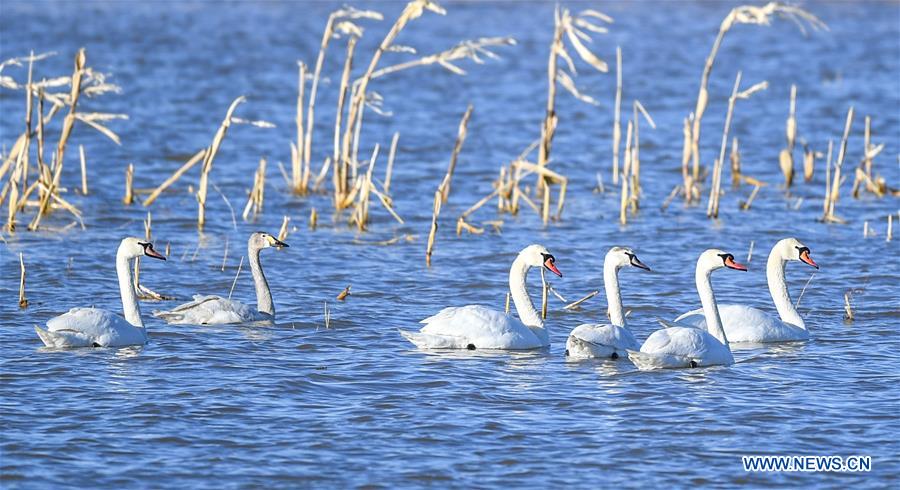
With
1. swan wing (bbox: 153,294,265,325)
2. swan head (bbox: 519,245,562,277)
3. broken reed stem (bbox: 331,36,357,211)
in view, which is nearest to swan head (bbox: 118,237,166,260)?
swan wing (bbox: 153,294,265,325)

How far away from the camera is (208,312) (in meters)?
12.2

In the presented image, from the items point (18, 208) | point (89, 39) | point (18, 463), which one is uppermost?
point (89, 39)

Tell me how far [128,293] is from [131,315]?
0.19 meters

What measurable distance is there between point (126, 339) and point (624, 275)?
5328 millimetres

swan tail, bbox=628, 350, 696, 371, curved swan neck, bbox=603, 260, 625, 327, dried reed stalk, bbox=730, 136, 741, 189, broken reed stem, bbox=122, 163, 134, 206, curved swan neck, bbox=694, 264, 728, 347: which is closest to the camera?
swan tail, bbox=628, 350, 696, 371

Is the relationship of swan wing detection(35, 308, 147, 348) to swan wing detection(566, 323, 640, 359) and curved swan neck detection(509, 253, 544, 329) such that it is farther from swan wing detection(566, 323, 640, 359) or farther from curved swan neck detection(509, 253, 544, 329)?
swan wing detection(566, 323, 640, 359)

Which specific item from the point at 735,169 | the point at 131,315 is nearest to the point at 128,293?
the point at 131,315

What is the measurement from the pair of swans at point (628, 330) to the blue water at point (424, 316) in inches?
5.6

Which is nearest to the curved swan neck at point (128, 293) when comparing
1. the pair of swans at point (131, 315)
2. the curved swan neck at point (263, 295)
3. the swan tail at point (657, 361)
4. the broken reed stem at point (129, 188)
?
the pair of swans at point (131, 315)

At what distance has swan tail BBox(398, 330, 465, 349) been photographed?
→ 11.4 meters

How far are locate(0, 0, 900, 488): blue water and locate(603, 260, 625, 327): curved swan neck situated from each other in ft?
1.59

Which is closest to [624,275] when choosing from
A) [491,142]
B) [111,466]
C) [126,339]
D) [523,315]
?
[523,315]

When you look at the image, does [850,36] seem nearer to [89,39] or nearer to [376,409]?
[89,39]

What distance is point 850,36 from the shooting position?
4100cm
